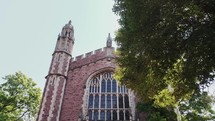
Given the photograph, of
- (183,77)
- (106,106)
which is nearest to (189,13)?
(183,77)

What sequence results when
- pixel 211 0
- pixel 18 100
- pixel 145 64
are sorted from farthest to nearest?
pixel 18 100
pixel 145 64
pixel 211 0

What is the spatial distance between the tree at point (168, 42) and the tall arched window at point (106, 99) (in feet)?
20.3

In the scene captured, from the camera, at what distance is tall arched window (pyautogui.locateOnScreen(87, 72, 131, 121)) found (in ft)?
45.5

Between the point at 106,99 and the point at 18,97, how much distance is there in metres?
7.75

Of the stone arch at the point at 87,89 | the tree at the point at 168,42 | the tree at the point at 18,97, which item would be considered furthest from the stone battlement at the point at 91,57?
the tree at the point at 168,42

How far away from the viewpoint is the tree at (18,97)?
16.9m

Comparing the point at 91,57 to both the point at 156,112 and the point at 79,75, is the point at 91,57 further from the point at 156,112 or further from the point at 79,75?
the point at 156,112

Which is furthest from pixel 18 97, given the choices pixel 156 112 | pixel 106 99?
pixel 156 112

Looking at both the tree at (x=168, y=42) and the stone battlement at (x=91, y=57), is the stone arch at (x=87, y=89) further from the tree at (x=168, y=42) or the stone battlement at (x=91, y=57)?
the tree at (x=168, y=42)

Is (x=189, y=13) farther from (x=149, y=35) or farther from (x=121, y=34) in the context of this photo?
(x=121, y=34)

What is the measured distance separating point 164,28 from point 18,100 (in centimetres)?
1468

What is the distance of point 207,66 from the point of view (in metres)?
6.53

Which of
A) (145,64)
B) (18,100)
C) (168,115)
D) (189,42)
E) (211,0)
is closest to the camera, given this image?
(211,0)

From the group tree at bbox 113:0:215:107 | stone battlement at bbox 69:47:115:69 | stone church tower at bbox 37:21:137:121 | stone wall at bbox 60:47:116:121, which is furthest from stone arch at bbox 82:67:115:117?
tree at bbox 113:0:215:107
